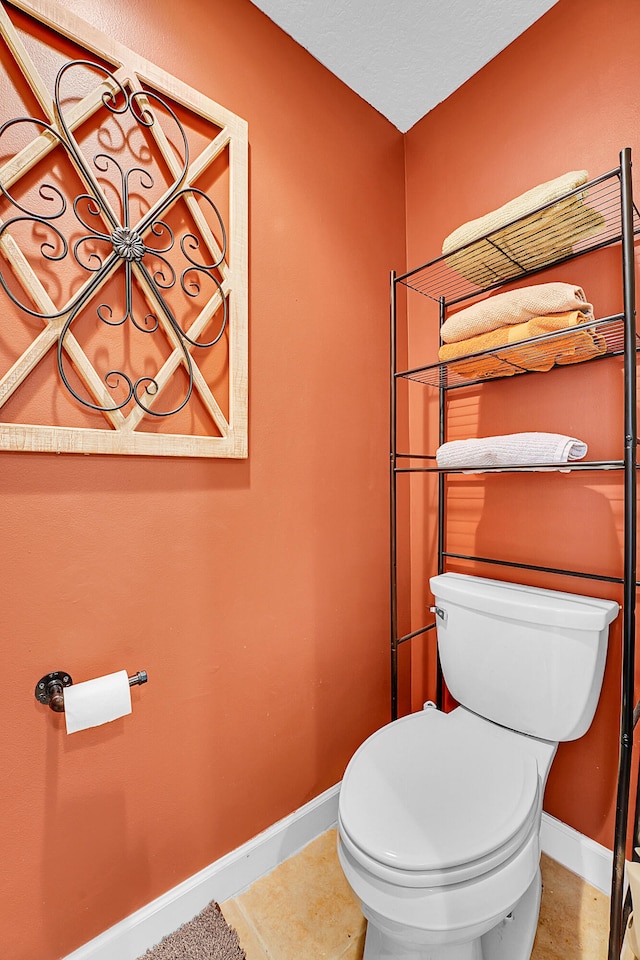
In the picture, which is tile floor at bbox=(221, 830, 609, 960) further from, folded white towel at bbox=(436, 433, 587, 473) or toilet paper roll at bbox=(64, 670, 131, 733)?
folded white towel at bbox=(436, 433, 587, 473)

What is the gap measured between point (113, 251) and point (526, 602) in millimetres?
1298

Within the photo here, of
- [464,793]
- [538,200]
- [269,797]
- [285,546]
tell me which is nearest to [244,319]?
[285,546]

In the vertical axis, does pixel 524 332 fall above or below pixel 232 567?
above

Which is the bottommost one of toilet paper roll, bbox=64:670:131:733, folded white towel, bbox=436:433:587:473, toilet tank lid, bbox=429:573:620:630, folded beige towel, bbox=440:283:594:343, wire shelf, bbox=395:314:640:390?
toilet paper roll, bbox=64:670:131:733

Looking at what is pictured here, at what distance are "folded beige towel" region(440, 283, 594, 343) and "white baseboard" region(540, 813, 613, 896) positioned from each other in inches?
54.6

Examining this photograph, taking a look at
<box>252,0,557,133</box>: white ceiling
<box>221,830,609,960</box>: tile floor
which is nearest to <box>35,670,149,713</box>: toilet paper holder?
<box>221,830,609,960</box>: tile floor

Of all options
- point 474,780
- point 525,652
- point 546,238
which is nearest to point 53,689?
point 474,780

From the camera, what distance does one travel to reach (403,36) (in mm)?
1365

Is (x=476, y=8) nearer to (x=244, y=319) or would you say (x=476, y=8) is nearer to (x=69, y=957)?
(x=244, y=319)

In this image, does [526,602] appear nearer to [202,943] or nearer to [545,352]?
[545,352]

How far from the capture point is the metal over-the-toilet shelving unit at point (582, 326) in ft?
3.14

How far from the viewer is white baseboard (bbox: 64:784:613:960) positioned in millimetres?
1041

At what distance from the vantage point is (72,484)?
3.19 feet

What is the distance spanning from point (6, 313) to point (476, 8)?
151 cm
